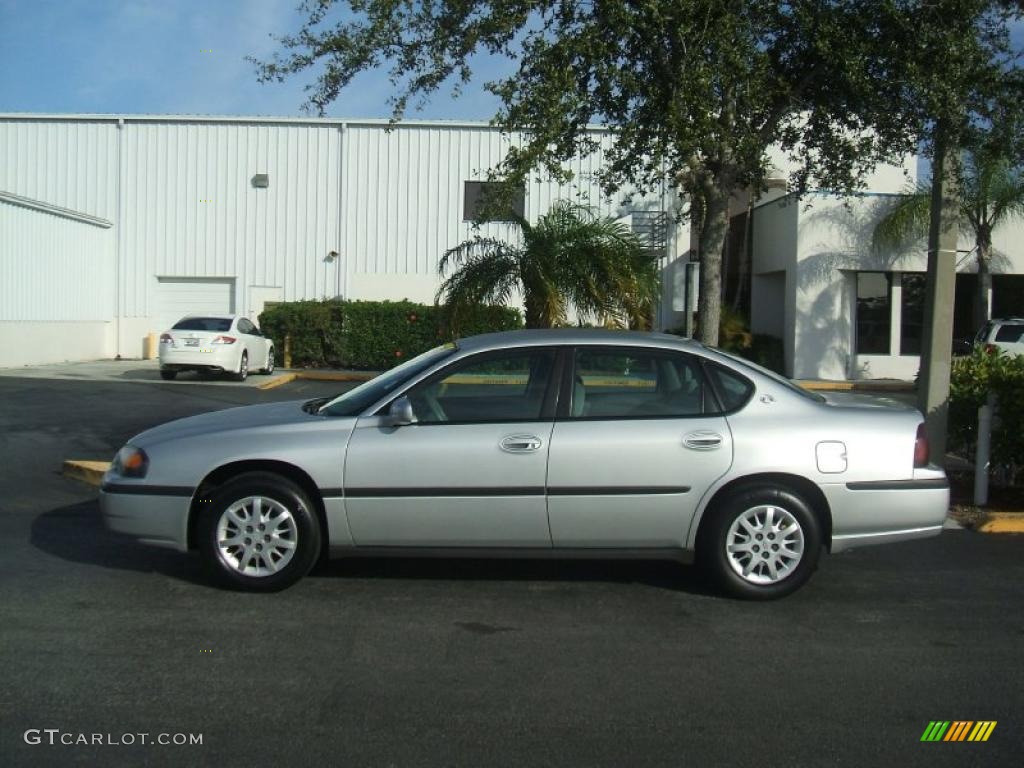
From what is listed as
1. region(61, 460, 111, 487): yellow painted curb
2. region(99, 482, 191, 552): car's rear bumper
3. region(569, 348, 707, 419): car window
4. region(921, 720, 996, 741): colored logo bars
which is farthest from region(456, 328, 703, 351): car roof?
region(61, 460, 111, 487): yellow painted curb

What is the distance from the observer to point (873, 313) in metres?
23.1

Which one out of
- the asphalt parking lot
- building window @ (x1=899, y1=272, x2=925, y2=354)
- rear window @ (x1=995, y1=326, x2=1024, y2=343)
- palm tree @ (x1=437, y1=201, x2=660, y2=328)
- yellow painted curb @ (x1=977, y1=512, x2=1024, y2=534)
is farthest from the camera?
building window @ (x1=899, y1=272, x2=925, y2=354)

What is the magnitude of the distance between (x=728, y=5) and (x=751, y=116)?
3.68 feet

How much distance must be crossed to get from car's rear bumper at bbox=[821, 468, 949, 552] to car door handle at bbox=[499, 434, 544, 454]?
68.3 inches

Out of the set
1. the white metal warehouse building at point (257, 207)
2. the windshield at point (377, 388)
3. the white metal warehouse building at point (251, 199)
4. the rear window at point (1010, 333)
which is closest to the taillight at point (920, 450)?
the windshield at point (377, 388)

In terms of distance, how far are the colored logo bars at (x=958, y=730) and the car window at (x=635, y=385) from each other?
7.46ft

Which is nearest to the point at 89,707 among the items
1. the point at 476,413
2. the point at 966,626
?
the point at 476,413

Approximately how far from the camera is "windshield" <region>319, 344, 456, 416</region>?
20.6 feet

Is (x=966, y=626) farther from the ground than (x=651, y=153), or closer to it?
closer to it

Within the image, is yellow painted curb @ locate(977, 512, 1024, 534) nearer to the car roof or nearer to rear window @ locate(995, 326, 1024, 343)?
the car roof

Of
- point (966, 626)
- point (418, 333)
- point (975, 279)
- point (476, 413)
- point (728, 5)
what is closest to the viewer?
point (966, 626)

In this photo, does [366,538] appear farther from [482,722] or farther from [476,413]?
[482,722]

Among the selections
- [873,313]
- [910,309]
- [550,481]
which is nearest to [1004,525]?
[550,481]

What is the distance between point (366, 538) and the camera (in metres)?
6.06
